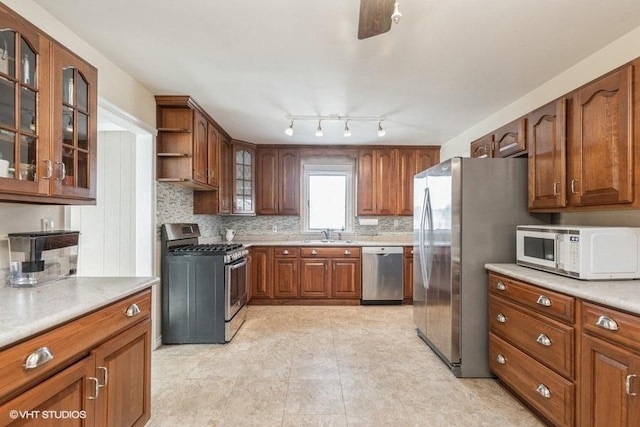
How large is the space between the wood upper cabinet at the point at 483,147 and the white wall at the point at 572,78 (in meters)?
0.24

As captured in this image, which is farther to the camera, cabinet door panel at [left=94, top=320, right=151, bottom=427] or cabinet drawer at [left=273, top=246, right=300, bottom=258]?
cabinet drawer at [left=273, top=246, right=300, bottom=258]

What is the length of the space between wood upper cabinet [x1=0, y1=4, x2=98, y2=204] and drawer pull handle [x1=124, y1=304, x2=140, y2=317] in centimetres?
66

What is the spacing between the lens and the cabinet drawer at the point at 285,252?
15.0 feet

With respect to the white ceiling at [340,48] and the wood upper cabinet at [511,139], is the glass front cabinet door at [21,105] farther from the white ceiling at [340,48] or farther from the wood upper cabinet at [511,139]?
the wood upper cabinet at [511,139]

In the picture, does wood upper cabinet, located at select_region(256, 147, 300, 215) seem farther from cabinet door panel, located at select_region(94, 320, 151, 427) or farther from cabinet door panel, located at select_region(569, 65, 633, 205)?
cabinet door panel, located at select_region(569, 65, 633, 205)

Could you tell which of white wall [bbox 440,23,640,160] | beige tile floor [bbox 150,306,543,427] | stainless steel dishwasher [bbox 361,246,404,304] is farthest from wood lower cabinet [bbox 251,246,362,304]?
white wall [bbox 440,23,640,160]

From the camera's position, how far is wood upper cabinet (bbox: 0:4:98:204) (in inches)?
53.3

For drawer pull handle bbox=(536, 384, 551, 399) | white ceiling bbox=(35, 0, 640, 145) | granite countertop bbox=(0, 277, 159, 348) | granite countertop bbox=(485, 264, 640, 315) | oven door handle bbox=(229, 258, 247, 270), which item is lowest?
drawer pull handle bbox=(536, 384, 551, 399)

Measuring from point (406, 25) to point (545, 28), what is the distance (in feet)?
2.74

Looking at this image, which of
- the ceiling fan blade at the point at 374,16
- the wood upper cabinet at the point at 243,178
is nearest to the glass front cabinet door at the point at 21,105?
the ceiling fan blade at the point at 374,16

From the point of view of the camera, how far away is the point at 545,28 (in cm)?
191

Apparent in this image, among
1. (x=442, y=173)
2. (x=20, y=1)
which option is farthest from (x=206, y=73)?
(x=442, y=173)

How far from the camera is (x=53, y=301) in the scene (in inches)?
52.6

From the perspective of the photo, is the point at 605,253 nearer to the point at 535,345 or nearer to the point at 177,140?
the point at 535,345
